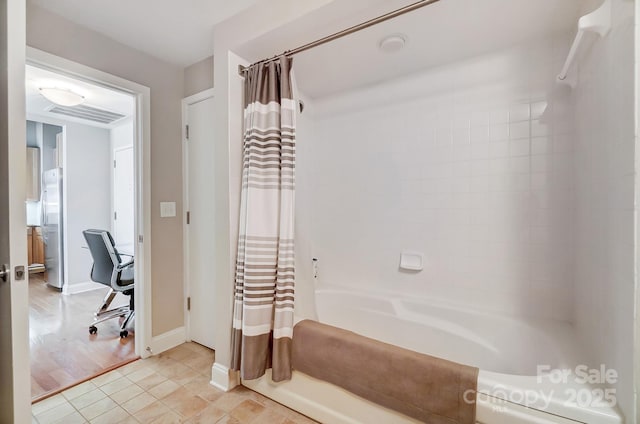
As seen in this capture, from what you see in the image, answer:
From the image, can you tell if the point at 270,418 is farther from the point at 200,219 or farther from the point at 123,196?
the point at 123,196

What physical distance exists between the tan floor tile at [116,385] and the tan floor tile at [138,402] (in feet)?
0.58

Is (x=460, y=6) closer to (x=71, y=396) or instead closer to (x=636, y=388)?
Result: (x=636, y=388)

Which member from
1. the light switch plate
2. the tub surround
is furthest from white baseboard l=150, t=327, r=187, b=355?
the tub surround

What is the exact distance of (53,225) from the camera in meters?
3.61

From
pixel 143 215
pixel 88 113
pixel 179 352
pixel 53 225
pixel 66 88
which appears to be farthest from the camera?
pixel 53 225

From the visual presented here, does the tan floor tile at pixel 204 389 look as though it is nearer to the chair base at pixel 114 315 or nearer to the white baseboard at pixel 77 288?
the chair base at pixel 114 315

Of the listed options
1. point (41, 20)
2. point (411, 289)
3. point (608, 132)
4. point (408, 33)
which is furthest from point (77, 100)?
point (608, 132)

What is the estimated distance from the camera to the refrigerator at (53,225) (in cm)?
349

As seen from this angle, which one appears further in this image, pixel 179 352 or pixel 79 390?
pixel 179 352

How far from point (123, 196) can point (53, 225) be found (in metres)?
1.02

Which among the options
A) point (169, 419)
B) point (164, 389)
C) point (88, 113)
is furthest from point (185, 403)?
point (88, 113)

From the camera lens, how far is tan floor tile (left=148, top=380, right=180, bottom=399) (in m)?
1.62

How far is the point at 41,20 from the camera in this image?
1.55m

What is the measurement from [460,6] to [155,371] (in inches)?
117
